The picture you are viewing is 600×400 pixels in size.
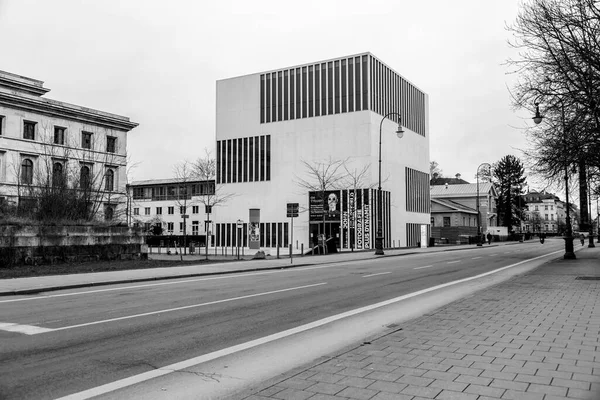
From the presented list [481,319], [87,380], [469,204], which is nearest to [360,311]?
[481,319]

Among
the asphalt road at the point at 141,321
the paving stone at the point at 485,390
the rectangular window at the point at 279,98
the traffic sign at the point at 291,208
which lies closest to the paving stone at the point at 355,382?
the paving stone at the point at 485,390

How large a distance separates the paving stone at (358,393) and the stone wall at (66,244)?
18.0 metres

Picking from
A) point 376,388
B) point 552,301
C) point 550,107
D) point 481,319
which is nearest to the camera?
point 376,388

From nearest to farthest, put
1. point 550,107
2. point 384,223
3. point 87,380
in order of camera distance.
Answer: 1. point 87,380
2. point 550,107
3. point 384,223

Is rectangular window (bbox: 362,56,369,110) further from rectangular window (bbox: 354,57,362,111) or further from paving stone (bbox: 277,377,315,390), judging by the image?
paving stone (bbox: 277,377,315,390)

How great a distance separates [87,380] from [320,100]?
5847cm

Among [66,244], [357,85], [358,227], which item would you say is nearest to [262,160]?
[357,85]

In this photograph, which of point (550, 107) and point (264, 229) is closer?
point (550, 107)

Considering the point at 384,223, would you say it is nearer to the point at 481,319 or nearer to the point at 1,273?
the point at 1,273

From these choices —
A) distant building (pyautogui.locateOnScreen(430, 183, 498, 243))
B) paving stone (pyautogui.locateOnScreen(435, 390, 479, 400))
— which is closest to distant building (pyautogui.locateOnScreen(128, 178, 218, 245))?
distant building (pyautogui.locateOnScreen(430, 183, 498, 243))

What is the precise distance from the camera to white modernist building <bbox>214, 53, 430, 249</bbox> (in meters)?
58.2

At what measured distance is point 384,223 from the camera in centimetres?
6091

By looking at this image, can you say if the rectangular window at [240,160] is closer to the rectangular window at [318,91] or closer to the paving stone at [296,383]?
the rectangular window at [318,91]

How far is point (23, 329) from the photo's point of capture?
7934 millimetres
